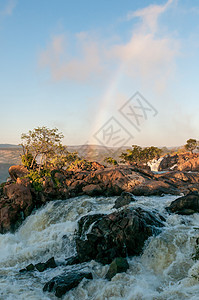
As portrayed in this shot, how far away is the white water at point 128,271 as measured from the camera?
34.0 feet

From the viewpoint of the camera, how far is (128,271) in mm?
11969

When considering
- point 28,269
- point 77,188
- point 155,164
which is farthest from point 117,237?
point 155,164

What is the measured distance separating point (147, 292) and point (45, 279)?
6005mm

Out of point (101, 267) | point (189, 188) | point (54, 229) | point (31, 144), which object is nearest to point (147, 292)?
point (101, 267)

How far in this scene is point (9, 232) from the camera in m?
21.5

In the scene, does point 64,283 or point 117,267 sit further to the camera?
point 117,267

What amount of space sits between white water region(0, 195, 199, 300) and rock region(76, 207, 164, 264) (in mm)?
506

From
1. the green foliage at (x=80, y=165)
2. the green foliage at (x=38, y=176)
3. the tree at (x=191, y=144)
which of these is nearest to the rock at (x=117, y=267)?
the green foliage at (x=38, y=176)

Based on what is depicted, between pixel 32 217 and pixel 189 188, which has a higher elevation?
pixel 189 188

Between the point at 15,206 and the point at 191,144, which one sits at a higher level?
the point at 191,144

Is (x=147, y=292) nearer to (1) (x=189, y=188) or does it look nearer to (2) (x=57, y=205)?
(2) (x=57, y=205)

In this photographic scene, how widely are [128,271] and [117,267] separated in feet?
2.38

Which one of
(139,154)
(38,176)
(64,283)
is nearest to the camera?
(64,283)

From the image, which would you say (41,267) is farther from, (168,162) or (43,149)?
(168,162)
